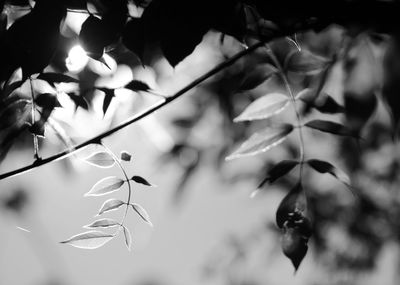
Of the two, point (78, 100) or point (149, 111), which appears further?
point (78, 100)

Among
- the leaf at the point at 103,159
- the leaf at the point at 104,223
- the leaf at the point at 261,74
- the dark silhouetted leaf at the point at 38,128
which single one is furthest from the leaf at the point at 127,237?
the leaf at the point at 261,74

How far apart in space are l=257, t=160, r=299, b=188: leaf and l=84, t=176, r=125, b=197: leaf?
0.94 feet

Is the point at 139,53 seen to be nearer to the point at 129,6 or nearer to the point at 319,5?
the point at 129,6

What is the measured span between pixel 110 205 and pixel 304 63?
446 mm

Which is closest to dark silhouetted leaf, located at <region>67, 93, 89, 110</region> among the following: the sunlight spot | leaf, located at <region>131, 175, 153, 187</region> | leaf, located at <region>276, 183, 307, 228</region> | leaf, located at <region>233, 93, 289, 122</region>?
the sunlight spot

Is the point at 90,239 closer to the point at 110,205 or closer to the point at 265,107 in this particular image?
the point at 110,205

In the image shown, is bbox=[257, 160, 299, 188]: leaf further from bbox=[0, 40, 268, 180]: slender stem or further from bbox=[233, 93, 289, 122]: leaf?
bbox=[0, 40, 268, 180]: slender stem

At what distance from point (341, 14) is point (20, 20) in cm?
47

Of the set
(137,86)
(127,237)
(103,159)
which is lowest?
(127,237)

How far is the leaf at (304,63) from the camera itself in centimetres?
71

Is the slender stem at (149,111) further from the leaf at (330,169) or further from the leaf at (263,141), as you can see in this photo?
the leaf at (330,169)

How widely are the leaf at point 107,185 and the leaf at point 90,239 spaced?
81mm

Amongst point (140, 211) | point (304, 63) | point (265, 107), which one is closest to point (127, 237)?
point (140, 211)

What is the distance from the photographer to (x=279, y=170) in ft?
2.48
